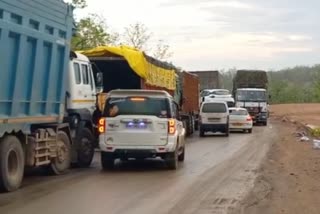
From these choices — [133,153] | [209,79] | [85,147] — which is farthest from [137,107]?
[209,79]

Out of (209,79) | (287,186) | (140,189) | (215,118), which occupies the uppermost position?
(209,79)

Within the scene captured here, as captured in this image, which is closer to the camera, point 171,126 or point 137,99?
point 171,126

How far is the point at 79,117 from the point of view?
60.1 feet

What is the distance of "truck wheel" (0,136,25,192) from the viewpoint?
1341 centimetres

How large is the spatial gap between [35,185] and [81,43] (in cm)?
3357

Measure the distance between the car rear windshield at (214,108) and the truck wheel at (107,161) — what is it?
18774 mm

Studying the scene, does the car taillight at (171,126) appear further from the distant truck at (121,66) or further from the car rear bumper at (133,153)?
the distant truck at (121,66)

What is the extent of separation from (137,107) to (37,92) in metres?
3.47

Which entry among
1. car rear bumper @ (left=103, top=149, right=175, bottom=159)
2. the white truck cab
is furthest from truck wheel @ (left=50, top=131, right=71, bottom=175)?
car rear bumper @ (left=103, top=149, right=175, bottom=159)

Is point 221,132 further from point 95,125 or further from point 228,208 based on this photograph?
point 228,208

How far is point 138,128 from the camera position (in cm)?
1748

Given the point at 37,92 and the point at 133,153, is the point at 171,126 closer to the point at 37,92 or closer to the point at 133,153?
the point at 133,153

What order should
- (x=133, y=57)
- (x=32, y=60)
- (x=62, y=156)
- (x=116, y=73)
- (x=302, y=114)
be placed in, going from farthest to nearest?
(x=302, y=114) → (x=116, y=73) → (x=133, y=57) → (x=62, y=156) → (x=32, y=60)

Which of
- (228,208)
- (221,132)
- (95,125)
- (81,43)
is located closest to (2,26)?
(228,208)
